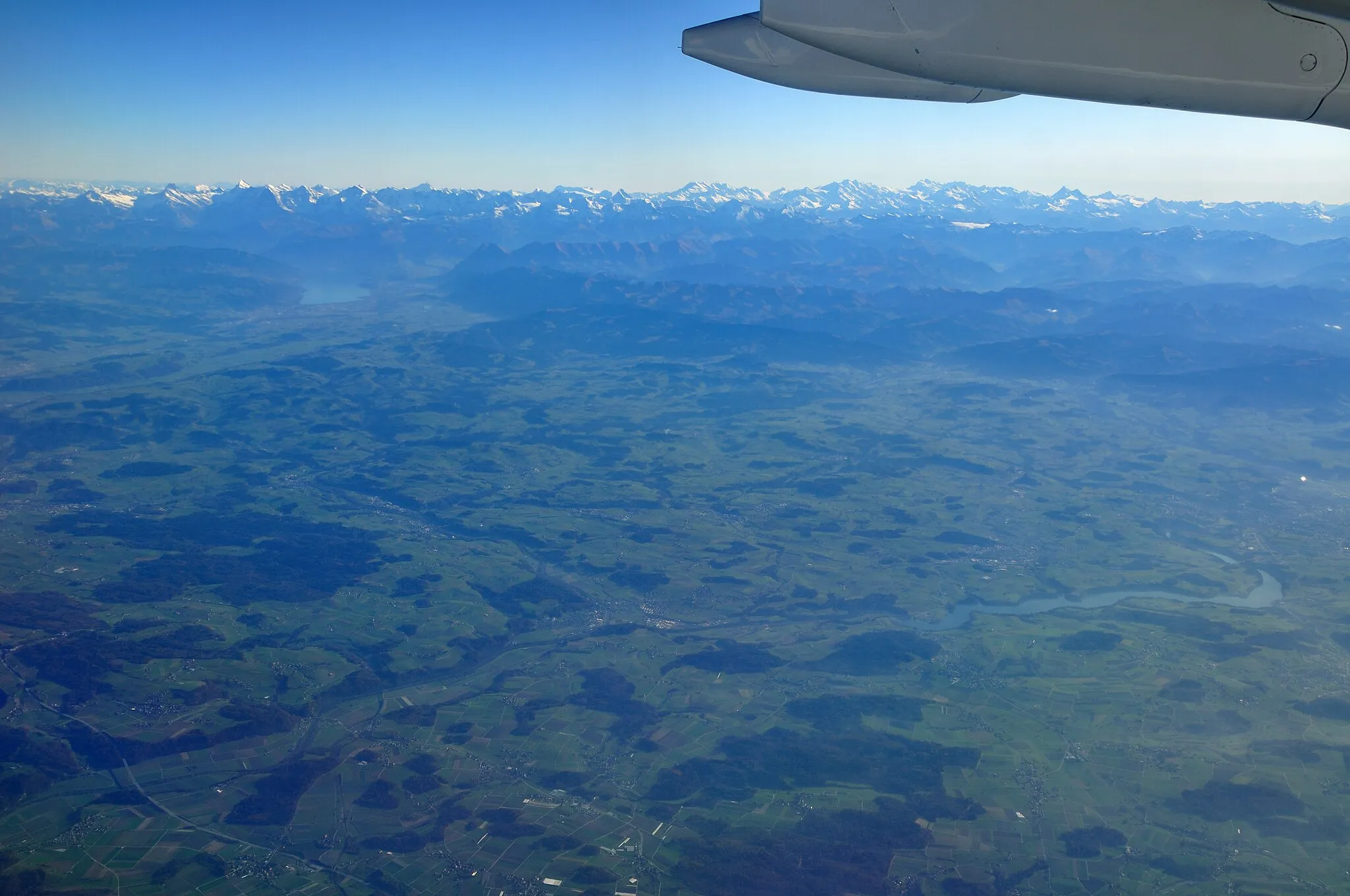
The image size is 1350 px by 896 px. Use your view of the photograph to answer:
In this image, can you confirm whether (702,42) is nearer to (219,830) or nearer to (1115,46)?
(1115,46)

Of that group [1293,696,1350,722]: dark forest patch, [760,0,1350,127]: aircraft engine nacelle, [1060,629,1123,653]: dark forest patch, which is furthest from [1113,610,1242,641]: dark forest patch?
[760,0,1350,127]: aircraft engine nacelle

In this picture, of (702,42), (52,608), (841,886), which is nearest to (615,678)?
(841,886)

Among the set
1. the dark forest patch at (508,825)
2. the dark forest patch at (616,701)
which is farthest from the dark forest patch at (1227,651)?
the dark forest patch at (508,825)

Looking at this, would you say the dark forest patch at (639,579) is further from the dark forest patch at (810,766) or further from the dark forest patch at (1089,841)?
the dark forest patch at (1089,841)

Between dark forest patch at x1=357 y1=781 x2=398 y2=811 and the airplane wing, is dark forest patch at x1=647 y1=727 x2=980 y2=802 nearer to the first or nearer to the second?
dark forest patch at x1=357 y1=781 x2=398 y2=811

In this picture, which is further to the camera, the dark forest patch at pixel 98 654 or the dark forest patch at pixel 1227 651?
the dark forest patch at pixel 1227 651

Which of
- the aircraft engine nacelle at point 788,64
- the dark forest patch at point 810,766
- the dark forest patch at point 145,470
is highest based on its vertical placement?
the aircraft engine nacelle at point 788,64

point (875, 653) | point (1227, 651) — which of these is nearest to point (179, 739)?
point (875, 653)

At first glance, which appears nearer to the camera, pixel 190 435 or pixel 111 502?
pixel 111 502
